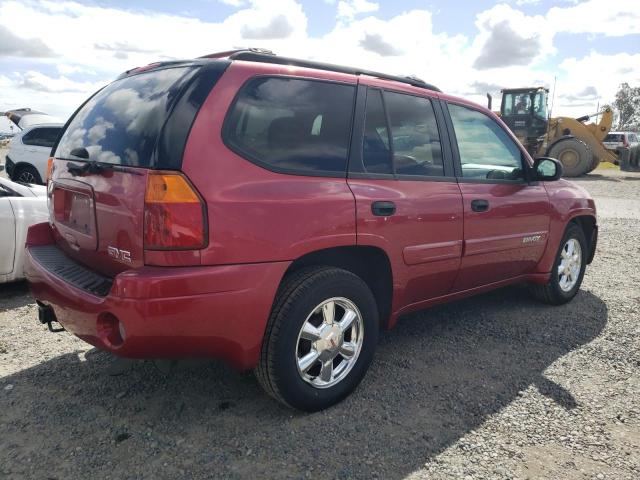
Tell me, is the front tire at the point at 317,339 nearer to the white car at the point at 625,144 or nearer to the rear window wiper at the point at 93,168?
the rear window wiper at the point at 93,168

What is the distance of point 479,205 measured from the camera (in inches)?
137

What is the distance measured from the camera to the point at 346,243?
2.70 m

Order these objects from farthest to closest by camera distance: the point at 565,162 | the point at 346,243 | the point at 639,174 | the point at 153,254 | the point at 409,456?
the point at 639,174 < the point at 565,162 < the point at 346,243 < the point at 409,456 < the point at 153,254

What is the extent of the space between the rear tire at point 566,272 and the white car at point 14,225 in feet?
14.3

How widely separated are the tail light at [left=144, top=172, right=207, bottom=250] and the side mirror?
2865 mm

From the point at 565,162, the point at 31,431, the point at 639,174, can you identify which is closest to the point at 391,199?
the point at 31,431

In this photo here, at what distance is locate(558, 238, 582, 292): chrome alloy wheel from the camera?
4586mm

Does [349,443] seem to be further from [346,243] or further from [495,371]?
[495,371]

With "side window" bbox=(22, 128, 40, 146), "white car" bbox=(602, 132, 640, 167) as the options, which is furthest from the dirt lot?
"white car" bbox=(602, 132, 640, 167)

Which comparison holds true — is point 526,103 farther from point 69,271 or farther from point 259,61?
point 69,271

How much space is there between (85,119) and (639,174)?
25.1 m

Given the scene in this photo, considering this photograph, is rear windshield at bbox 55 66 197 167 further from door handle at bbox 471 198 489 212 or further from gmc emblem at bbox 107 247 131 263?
door handle at bbox 471 198 489 212

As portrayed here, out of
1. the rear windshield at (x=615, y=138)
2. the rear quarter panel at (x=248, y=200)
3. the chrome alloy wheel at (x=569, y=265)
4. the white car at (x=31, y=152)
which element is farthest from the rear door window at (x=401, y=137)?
Result: the rear windshield at (x=615, y=138)

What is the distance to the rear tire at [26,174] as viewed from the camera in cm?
1148
